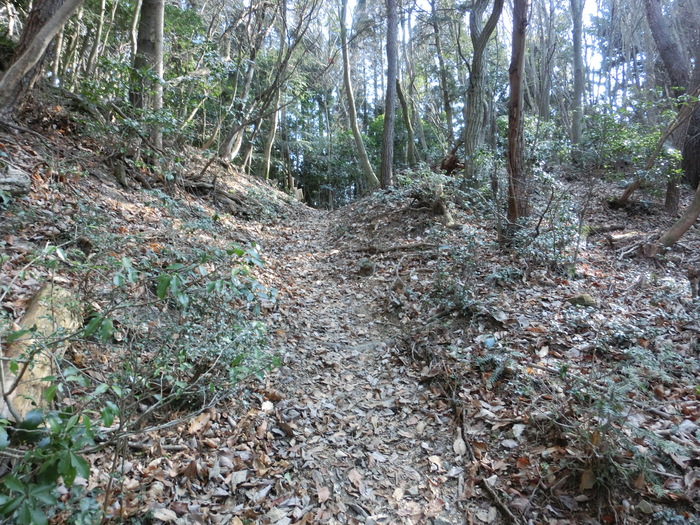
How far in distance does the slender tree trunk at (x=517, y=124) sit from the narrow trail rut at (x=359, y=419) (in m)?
2.73

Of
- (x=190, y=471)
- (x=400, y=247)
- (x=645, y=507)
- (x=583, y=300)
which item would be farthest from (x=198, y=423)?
(x=400, y=247)

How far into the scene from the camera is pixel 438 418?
355 centimetres

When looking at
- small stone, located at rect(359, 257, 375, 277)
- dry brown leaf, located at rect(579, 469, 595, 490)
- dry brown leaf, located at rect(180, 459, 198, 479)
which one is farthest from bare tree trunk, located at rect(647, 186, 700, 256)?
dry brown leaf, located at rect(180, 459, 198, 479)

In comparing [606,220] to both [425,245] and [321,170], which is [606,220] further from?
[321,170]

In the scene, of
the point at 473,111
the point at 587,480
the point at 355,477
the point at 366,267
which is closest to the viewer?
the point at 587,480

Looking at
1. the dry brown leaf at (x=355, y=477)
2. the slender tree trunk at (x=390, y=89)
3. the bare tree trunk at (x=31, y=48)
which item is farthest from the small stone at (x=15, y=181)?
the slender tree trunk at (x=390, y=89)

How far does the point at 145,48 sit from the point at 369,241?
6.05m

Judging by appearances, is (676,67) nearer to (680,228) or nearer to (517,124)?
(680,228)

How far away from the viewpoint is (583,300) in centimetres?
470

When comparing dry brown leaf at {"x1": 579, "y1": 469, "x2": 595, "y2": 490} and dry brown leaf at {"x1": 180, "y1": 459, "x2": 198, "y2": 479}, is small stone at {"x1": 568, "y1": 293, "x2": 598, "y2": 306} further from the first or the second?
dry brown leaf at {"x1": 180, "y1": 459, "x2": 198, "y2": 479}

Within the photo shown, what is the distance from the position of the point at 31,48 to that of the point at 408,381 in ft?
18.6

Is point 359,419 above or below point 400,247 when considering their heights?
below

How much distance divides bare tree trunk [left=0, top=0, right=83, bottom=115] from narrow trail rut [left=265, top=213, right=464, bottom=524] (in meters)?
4.01

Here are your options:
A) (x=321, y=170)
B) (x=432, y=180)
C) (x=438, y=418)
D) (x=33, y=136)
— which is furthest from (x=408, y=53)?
(x=438, y=418)
